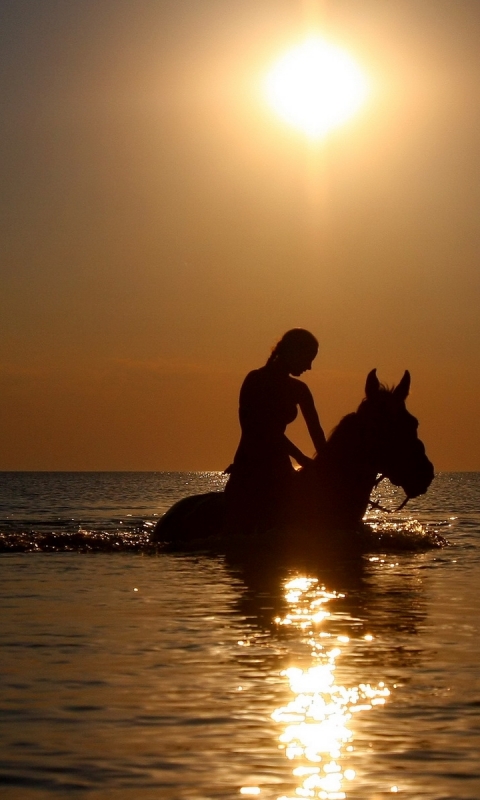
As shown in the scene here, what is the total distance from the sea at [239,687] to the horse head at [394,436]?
5.32 ft

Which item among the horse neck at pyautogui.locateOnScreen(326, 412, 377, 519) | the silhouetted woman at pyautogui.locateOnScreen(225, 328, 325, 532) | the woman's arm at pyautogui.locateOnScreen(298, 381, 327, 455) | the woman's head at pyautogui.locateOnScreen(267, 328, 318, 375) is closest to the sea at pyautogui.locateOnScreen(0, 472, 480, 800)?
the horse neck at pyautogui.locateOnScreen(326, 412, 377, 519)

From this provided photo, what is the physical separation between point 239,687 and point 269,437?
6544 mm

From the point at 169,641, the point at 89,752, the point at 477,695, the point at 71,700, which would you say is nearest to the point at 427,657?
the point at 477,695

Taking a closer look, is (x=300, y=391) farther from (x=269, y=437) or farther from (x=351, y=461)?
(x=351, y=461)

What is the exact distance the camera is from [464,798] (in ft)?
11.8

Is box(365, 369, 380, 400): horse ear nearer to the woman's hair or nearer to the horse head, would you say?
the horse head

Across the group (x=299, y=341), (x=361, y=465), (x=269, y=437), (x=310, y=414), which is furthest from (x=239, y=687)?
(x=310, y=414)

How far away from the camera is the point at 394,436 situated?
36.1 feet

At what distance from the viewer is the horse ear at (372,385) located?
10820 millimetres

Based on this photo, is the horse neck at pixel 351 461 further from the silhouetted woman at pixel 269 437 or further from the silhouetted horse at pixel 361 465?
the silhouetted woman at pixel 269 437

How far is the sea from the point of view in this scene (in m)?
3.80

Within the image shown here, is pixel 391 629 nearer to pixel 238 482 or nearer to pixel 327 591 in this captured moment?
pixel 327 591

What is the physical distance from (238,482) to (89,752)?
758cm

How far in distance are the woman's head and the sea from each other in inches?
90.6
